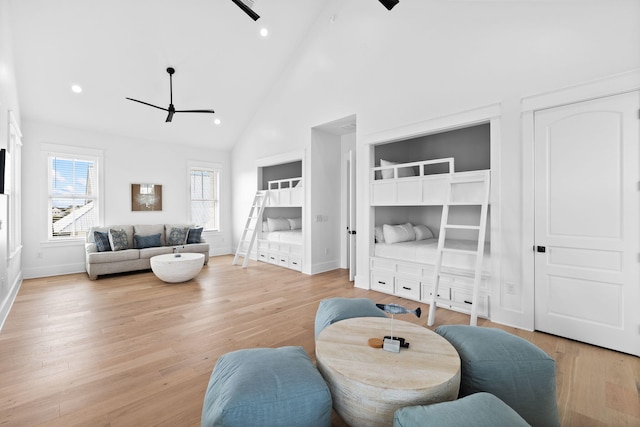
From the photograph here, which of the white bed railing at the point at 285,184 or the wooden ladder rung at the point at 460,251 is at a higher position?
the white bed railing at the point at 285,184

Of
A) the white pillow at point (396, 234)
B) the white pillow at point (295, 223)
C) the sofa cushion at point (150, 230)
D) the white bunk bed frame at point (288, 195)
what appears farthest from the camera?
the white pillow at point (295, 223)

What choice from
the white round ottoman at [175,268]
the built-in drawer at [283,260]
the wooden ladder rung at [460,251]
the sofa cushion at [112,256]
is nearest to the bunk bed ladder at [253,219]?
the built-in drawer at [283,260]

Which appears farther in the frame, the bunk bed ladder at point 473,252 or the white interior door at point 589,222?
the bunk bed ladder at point 473,252

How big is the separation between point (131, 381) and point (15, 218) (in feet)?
14.0

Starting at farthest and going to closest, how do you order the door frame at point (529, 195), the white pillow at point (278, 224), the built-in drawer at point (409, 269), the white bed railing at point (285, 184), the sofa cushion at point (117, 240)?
1. the white pillow at point (278, 224)
2. the white bed railing at point (285, 184)
3. the sofa cushion at point (117, 240)
4. the built-in drawer at point (409, 269)
5. the door frame at point (529, 195)

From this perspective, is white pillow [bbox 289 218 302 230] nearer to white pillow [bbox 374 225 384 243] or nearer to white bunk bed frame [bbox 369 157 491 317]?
white pillow [bbox 374 225 384 243]

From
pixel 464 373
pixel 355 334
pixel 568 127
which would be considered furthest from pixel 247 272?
pixel 568 127

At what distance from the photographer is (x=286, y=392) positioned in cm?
138

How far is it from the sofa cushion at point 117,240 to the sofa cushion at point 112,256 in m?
0.13

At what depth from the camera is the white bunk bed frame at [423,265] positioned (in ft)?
11.0

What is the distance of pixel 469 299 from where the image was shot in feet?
11.1

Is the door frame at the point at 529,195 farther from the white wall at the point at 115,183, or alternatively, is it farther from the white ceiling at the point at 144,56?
the white wall at the point at 115,183

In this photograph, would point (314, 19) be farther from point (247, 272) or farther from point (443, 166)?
point (247, 272)

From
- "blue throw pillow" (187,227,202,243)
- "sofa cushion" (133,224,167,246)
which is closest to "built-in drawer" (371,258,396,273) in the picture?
"blue throw pillow" (187,227,202,243)
